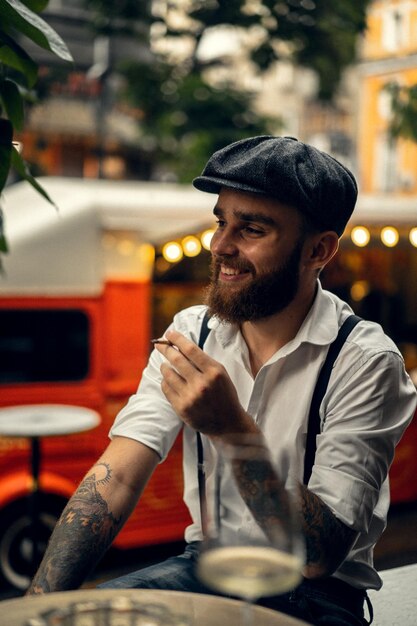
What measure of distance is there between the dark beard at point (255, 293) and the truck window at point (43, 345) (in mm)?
3754

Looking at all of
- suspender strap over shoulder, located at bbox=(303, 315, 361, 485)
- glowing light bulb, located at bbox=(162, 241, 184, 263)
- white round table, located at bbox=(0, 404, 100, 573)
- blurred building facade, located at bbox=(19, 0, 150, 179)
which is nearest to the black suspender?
suspender strap over shoulder, located at bbox=(303, 315, 361, 485)

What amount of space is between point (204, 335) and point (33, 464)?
2737 mm

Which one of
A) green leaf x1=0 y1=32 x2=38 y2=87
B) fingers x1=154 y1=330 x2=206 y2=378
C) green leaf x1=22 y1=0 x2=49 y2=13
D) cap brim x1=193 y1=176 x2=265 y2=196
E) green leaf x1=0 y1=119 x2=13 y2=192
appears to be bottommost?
fingers x1=154 y1=330 x2=206 y2=378

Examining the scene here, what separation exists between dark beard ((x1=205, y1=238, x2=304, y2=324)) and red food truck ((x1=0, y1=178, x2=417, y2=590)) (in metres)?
3.74

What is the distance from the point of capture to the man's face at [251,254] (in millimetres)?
1998

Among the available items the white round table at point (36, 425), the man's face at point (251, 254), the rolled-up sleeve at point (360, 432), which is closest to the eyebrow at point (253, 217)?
the man's face at point (251, 254)

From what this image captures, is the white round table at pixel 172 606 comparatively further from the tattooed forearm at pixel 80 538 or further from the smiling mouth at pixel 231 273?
the smiling mouth at pixel 231 273

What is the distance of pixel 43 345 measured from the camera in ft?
18.6

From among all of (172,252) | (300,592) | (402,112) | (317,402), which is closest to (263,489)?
(300,592)

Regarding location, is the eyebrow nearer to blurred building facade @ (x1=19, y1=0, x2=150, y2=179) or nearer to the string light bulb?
the string light bulb

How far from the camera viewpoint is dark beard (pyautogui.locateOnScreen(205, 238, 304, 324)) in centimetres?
200

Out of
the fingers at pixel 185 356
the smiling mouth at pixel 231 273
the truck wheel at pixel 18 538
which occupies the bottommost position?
the truck wheel at pixel 18 538

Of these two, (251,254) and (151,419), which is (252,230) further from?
(151,419)

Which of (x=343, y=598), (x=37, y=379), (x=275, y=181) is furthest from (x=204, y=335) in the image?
(x=37, y=379)
